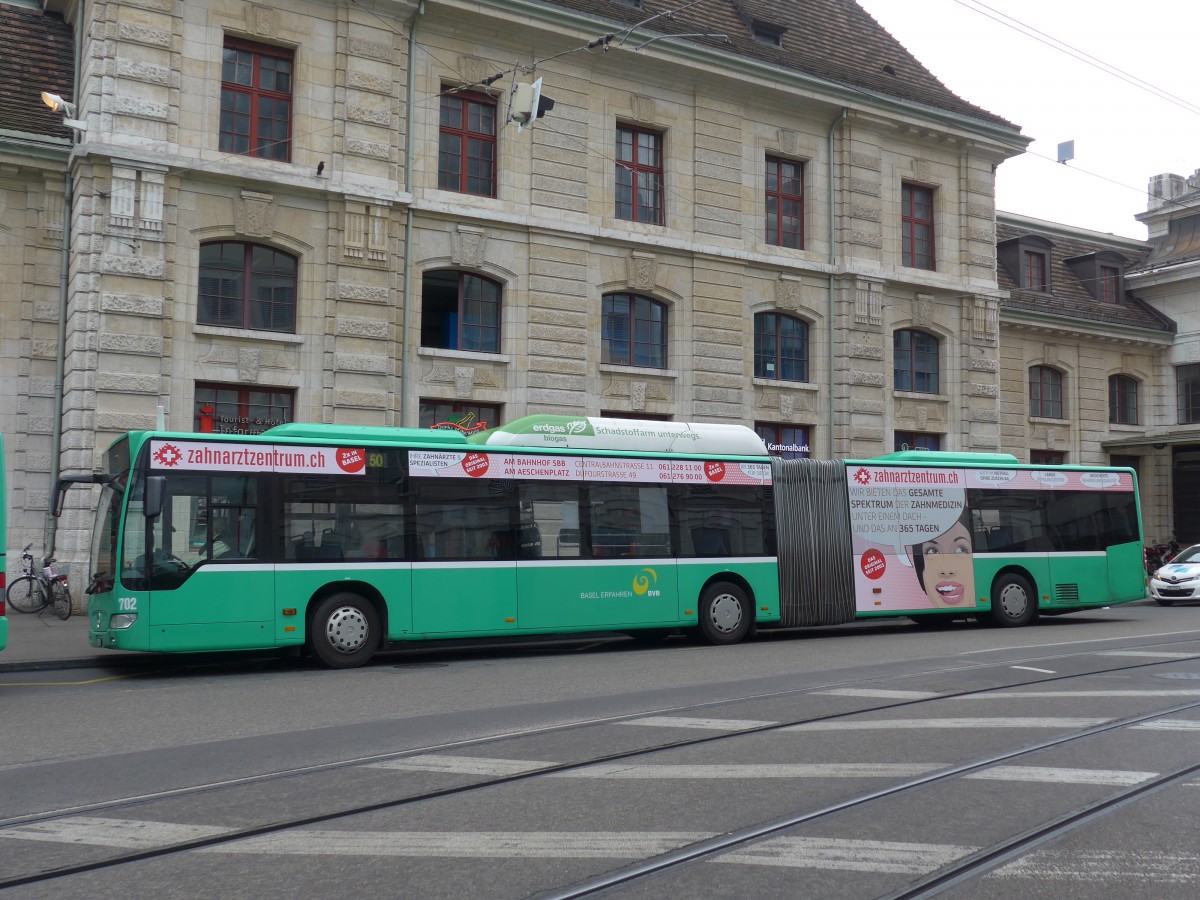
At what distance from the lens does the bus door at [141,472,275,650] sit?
13.3 meters

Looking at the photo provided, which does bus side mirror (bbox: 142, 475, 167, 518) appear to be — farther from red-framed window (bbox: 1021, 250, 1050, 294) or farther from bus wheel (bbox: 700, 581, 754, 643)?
red-framed window (bbox: 1021, 250, 1050, 294)

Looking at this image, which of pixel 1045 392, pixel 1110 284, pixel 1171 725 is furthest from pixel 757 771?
pixel 1110 284

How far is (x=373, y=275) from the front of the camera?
72.2 feet

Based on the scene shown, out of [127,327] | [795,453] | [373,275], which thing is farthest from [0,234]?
[795,453]

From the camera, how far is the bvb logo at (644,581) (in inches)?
655

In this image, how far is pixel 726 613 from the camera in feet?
57.6

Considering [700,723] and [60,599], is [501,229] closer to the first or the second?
[60,599]

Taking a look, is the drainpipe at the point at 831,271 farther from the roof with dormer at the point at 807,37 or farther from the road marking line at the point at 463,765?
the road marking line at the point at 463,765

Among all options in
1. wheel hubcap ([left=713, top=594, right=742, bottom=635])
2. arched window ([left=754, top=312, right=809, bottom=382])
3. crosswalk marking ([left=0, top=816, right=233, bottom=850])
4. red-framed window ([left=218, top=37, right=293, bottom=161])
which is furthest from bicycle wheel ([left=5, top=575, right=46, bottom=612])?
arched window ([left=754, top=312, right=809, bottom=382])

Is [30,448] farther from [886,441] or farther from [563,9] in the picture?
[886,441]

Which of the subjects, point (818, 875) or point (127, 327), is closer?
point (818, 875)

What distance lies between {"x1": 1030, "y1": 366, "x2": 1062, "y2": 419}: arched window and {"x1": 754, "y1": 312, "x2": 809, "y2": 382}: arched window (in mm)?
11006

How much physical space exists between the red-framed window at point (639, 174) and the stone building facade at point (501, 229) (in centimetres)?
7

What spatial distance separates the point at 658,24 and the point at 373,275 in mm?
9113
